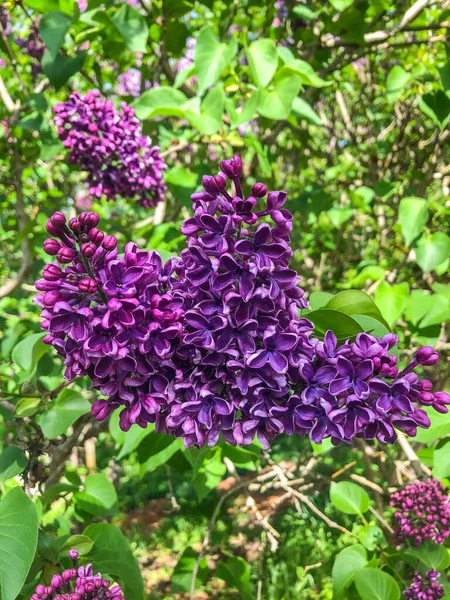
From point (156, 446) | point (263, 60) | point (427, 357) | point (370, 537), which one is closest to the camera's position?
point (427, 357)

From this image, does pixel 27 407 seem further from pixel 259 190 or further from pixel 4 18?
pixel 4 18

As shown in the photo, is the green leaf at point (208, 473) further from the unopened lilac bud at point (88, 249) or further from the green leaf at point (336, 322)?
the unopened lilac bud at point (88, 249)

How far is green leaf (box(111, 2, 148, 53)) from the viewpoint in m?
1.92

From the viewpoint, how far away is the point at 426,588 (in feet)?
5.61

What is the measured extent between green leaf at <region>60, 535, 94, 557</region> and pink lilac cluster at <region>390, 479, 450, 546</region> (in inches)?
42.6

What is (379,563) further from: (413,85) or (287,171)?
(287,171)

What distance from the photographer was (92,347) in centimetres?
85

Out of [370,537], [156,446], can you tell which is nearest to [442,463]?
[370,537]

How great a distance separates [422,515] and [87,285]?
5.07 ft

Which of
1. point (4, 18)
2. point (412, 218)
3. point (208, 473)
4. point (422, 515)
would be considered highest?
point (4, 18)

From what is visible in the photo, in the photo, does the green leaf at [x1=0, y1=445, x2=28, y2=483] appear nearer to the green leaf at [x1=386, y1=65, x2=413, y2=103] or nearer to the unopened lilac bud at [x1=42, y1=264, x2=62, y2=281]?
the unopened lilac bud at [x1=42, y1=264, x2=62, y2=281]

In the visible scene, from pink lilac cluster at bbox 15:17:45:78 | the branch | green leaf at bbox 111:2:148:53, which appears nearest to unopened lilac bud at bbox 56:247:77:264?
green leaf at bbox 111:2:148:53

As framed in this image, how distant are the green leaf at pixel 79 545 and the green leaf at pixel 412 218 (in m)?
1.62

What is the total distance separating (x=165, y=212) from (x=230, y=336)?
8.45 ft
